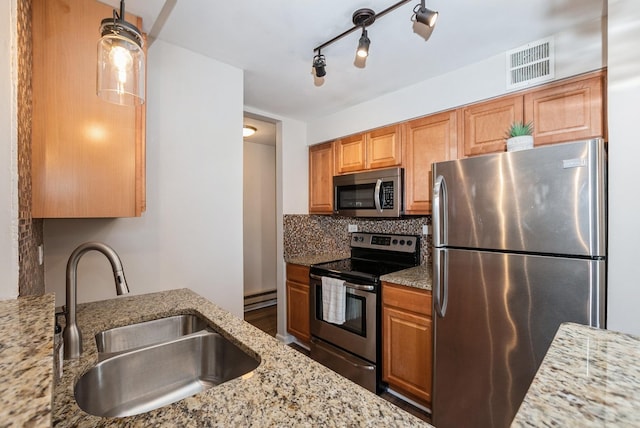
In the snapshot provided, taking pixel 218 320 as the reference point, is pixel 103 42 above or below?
above

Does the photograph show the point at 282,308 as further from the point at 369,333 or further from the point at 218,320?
the point at 218,320

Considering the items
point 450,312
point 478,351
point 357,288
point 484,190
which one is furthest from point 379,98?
point 478,351

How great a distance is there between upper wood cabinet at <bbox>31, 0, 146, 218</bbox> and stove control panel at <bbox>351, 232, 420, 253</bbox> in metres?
2.17

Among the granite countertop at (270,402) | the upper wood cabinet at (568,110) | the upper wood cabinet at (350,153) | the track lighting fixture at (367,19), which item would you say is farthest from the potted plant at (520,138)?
the granite countertop at (270,402)

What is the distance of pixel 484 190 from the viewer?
1.66 metres

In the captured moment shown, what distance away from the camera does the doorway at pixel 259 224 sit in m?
4.34

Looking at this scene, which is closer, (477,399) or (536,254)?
(536,254)

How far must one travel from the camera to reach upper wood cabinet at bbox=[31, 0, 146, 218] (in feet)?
4.02

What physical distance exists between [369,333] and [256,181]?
2.96 metres

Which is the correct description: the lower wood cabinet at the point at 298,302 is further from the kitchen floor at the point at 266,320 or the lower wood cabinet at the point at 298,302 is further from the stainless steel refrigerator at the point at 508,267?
the stainless steel refrigerator at the point at 508,267

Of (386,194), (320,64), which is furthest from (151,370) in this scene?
(386,194)

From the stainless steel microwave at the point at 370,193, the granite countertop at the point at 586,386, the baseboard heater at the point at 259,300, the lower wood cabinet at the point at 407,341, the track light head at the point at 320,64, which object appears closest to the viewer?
the granite countertop at the point at 586,386

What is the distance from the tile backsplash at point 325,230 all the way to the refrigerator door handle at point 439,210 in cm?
89

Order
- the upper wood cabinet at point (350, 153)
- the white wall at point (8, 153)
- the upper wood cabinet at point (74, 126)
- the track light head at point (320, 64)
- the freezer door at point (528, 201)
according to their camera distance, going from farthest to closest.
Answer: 1. the upper wood cabinet at point (350, 153)
2. the track light head at point (320, 64)
3. the freezer door at point (528, 201)
4. the upper wood cabinet at point (74, 126)
5. the white wall at point (8, 153)
